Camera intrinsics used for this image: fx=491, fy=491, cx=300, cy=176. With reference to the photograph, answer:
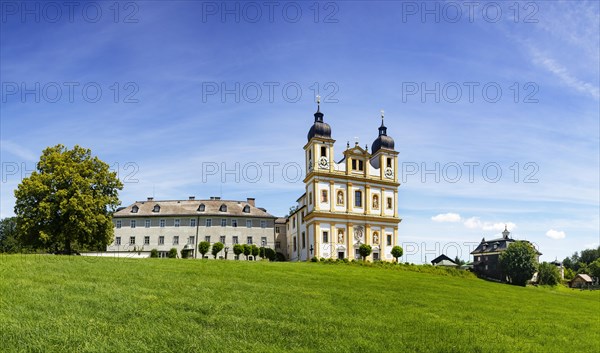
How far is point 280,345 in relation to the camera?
502 inches

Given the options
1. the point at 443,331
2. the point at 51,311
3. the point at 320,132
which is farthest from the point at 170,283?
the point at 320,132

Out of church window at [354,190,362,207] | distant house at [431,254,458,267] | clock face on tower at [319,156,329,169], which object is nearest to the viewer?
clock face on tower at [319,156,329,169]

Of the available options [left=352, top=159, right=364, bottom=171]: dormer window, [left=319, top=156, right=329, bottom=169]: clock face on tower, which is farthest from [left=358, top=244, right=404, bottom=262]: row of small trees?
[left=319, top=156, right=329, bottom=169]: clock face on tower

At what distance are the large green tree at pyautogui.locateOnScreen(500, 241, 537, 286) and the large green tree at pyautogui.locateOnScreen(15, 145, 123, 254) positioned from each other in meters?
57.7

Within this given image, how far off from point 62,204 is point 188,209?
31154 millimetres

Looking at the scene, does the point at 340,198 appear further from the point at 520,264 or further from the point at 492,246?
the point at 492,246

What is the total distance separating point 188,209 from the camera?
72188 millimetres

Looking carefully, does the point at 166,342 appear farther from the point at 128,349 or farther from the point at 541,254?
the point at 541,254

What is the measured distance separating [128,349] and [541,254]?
11456cm

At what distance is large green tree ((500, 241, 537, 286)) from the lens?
72863mm

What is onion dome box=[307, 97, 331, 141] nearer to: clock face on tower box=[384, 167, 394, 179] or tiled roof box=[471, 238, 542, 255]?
clock face on tower box=[384, 167, 394, 179]

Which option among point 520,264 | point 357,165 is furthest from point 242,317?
point 520,264

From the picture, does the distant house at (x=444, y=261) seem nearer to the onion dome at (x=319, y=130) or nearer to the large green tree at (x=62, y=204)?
the onion dome at (x=319, y=130)

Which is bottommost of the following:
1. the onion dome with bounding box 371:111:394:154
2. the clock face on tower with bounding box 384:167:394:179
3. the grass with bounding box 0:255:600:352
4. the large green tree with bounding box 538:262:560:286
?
the large green tree with bounding box 538:262:560:286
